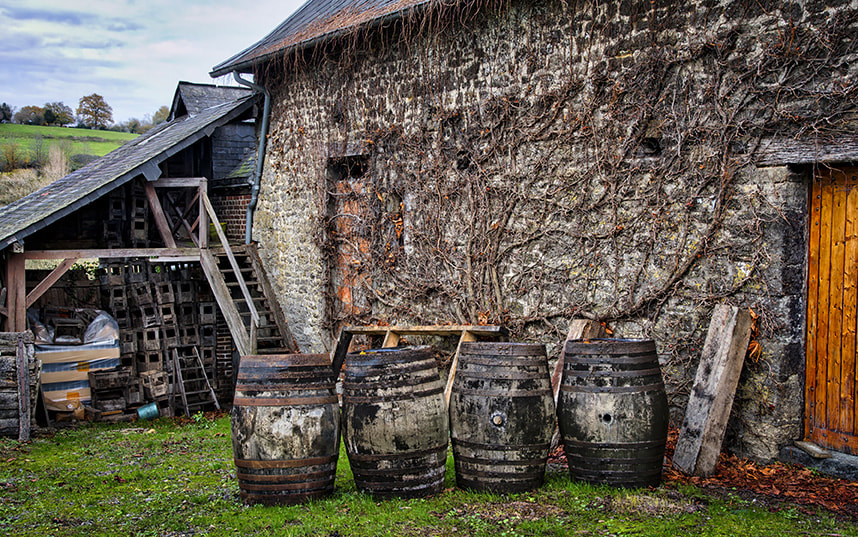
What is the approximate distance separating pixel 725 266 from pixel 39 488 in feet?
19.7

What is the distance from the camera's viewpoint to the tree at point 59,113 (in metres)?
44.0

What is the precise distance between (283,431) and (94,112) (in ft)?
→ 157

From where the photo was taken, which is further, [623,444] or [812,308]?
[812,308]

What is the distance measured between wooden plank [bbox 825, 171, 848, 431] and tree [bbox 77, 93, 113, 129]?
47.9 metres

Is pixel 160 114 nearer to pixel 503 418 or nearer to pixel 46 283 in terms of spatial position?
pixel 46 283

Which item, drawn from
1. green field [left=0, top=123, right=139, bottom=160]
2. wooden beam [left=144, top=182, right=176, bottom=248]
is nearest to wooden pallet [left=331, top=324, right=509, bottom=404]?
wooden beam [left=144, top=182, right=176, bottom=248]

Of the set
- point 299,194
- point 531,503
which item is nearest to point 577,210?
point 531,503

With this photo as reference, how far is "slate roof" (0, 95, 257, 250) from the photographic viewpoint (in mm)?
8602

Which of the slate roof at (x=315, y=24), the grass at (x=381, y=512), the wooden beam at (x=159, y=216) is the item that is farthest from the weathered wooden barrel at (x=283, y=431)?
the wooden beam at (x=159, y=216)

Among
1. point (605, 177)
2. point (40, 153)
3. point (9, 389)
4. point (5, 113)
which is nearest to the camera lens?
point (605, 177)

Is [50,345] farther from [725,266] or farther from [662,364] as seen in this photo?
[725,266]

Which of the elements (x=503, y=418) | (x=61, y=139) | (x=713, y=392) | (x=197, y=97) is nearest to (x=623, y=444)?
(x=503, y=418)

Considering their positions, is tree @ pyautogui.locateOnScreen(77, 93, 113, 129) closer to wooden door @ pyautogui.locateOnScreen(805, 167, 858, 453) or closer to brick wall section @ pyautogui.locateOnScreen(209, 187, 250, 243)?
brick wall section @ pyautogui.locateOnScreen(209, 187, 250, 243)

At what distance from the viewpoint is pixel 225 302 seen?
32.8ft
